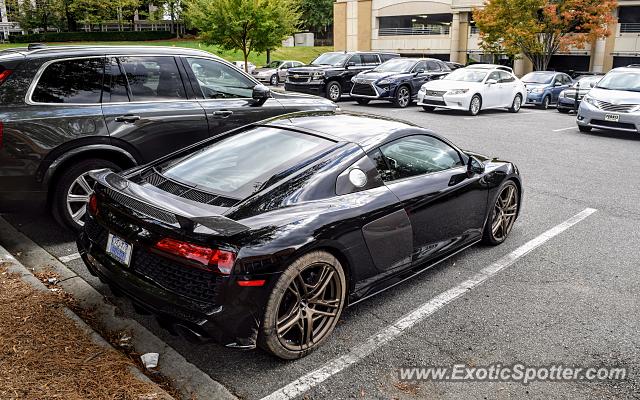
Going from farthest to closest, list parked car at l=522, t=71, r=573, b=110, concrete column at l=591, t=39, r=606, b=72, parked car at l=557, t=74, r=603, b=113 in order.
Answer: concrete column at l=591, t=39, r=606, b=72 → parked car at l=522, t=71, r=573, b=110 → parked car at l=557, t=74, r=603, b=113

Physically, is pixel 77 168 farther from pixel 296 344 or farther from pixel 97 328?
pixel 296 344

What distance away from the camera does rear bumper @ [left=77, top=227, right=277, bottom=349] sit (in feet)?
10.4

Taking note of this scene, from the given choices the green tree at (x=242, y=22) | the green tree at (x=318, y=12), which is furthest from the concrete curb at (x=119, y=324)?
the green tree at (x=318, y=12)

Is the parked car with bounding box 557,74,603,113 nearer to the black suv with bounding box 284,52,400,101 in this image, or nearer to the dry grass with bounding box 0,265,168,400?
the black suv with bounding box 284,52,400,101

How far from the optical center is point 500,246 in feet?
19.0

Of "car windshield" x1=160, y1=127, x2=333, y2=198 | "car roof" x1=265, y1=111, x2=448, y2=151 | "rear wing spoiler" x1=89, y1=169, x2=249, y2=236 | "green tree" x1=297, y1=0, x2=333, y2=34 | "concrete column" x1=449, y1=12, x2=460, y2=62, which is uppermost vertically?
"green tree" x1=297, y1=0, x2=333, y2=34

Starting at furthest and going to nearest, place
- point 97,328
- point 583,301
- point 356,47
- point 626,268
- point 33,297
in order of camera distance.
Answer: point 356,47 → point 626,268 → point 583,301 → point 33,297 → point 97,328

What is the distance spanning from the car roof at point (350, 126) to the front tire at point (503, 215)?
1.19 meters

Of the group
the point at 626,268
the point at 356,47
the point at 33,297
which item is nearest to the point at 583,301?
the point at 626,268

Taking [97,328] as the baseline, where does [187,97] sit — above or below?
above

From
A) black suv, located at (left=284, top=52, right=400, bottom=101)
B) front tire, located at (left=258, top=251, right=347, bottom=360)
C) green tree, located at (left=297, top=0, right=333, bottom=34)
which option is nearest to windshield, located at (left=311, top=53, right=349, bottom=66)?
black suv, located at (left=284, top=52, right=400, bottom=101)

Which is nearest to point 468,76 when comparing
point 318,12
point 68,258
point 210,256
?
point 68,258

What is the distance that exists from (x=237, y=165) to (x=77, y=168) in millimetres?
2297

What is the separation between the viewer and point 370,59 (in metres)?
22.2
